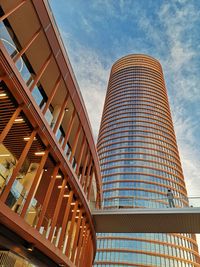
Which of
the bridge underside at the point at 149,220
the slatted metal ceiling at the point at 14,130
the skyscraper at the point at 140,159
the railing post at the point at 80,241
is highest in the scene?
the skyscraper at the point at 140,159

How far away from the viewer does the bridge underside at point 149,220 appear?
16312 millimetres

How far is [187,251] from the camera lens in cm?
9006

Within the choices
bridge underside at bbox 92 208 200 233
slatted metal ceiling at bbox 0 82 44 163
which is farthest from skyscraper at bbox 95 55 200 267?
slatted metal ceiling at bbox 0 82 44 163

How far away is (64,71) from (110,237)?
87.9 meters

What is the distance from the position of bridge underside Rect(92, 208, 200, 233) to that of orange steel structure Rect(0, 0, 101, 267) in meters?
2.53

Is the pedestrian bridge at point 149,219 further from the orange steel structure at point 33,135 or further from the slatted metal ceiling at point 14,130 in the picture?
the slatted metal ceiling at point 14,130

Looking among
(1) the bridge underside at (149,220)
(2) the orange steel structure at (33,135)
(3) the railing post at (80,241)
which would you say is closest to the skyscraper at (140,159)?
(1) the bridge underside at (149,220)

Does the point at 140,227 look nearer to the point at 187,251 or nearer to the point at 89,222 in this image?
the point at 89,222

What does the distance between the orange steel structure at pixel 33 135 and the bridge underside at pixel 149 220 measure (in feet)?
8.29

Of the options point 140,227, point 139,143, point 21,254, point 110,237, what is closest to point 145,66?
point 139,143

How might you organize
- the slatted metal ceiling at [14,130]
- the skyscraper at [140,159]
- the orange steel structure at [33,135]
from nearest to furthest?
the orange steel structure at [33,135] → the slatted metal ceiling at [14,130] → the skyscraper at [140,159]

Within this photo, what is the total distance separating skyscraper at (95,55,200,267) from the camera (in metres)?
85.1

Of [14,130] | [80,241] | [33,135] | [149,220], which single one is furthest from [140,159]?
[33,135]

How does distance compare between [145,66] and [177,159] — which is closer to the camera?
[177,159]
